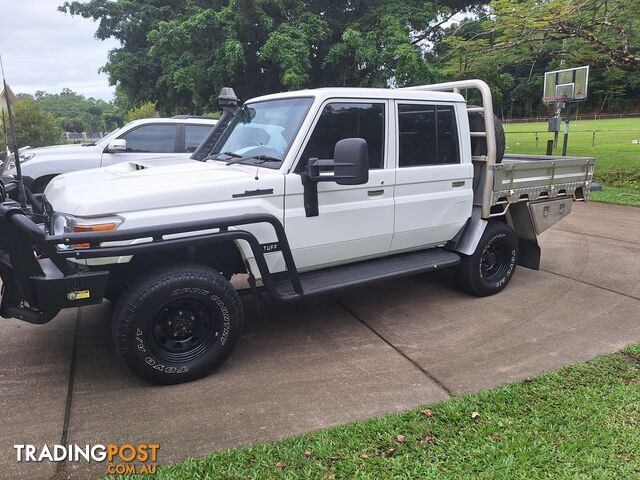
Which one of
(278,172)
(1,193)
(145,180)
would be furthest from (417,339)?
(1,193)

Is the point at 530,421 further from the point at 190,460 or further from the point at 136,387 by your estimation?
the point at 136,387

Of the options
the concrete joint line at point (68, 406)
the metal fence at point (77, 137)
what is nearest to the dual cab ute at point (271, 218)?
the concrete joint line at point (68, 406)

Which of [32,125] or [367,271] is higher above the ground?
[32,125]

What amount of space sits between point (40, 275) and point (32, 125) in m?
26.5

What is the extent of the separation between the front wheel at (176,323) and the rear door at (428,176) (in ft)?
5.86

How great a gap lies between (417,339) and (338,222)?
1229 mm

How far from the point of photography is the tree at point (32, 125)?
23795 millimetres

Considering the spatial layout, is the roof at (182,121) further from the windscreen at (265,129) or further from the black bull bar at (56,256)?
the black bull bar at (56,256)

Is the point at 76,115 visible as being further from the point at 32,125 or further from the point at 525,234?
the point at 525,234

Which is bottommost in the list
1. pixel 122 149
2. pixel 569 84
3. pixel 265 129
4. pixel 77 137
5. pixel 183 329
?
pixel 183 329

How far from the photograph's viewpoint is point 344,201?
420cm

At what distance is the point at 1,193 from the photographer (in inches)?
139

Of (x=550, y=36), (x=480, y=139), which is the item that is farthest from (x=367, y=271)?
(x=550, y=36)

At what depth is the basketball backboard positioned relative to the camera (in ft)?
46.1
